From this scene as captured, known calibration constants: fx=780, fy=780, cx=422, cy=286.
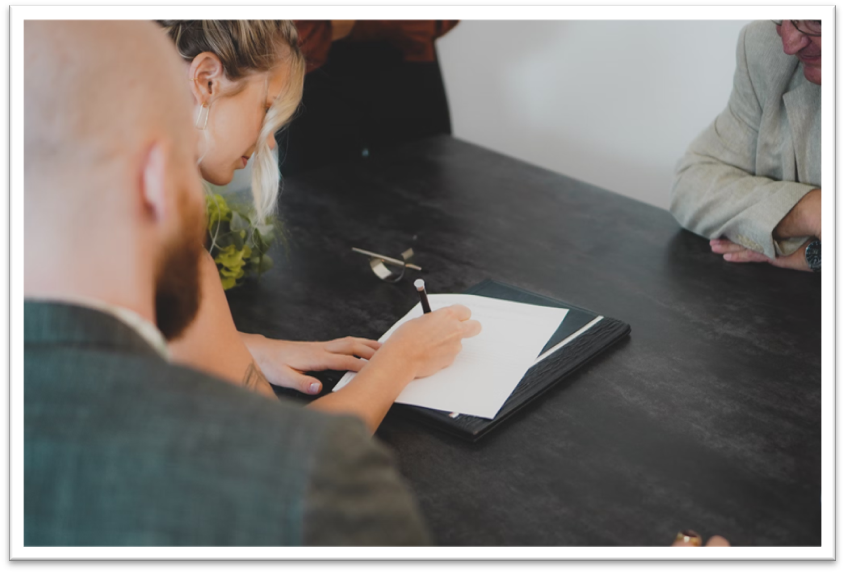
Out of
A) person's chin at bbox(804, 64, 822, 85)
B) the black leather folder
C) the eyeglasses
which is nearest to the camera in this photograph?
the black leather folder

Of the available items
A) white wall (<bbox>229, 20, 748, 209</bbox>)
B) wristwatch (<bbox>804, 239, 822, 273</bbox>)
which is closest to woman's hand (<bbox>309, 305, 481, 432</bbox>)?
wristwatch (<bbox>804, 239, 822, 273</bbox>)

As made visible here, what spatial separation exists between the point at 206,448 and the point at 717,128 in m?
1.67

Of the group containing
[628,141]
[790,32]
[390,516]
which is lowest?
[628,141]

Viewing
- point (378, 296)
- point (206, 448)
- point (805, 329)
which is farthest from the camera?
point (378, 296)

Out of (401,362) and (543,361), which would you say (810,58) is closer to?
(543,361)

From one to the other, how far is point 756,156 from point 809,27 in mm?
354

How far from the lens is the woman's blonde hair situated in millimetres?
1303

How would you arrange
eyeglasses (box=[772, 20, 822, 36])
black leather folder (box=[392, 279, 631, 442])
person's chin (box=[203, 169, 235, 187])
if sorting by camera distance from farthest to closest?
eyeglasses (box=[772, 20, 822, 36])
person's chin (box=[203, 169, 235, 187])
black leather folder (box=[392, 279, 631, 442])

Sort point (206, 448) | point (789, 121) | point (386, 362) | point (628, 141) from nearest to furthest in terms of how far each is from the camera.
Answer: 1. point (206, 448)
2. point (386, 362)
3. point (789, 121)
4. point (628, 141)

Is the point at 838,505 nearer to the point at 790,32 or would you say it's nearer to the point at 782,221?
the point at 782,221

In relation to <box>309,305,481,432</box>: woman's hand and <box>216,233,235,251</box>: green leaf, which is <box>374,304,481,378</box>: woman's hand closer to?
<box>309,305,481,432</box>: woman's hand

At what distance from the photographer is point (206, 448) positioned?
603 millimetres

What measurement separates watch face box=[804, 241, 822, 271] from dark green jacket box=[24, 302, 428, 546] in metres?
1.29

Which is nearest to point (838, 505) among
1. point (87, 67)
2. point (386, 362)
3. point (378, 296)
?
point (386, 362)
